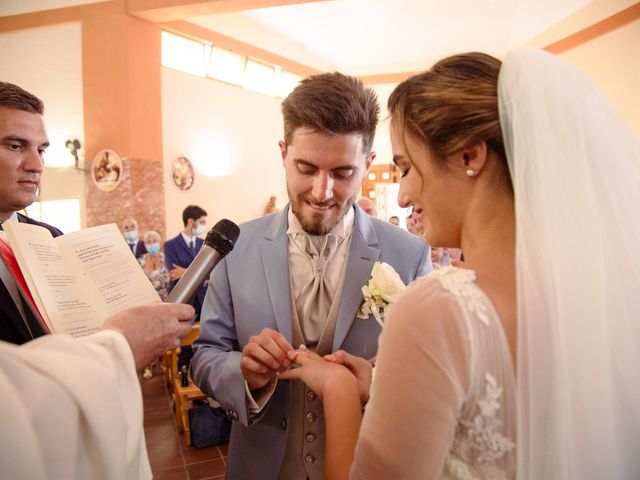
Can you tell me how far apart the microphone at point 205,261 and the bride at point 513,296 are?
56 centimetres

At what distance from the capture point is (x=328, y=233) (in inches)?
74.6

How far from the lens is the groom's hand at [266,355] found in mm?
1374

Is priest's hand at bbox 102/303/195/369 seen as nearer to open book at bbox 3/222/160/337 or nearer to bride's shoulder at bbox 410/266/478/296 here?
open book at bbox 3/222/160/337

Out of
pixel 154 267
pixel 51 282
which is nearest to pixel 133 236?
pixel 154 267

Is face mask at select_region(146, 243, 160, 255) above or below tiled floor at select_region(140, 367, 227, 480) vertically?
above

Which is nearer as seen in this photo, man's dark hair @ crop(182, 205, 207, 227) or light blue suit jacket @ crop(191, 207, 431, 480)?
light blue suit jacket @ crop(191, 207, 431, 480)

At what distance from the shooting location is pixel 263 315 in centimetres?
174

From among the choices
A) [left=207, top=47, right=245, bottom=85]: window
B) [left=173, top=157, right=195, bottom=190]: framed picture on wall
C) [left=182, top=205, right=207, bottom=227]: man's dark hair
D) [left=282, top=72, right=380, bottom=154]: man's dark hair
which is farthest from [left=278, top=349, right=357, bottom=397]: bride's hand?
[left=207, top=47, right=245, bottom=85]: window

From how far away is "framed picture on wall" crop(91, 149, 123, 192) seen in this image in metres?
7.37

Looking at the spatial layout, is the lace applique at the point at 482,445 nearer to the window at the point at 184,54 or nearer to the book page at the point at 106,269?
the book page at the point at 106,269

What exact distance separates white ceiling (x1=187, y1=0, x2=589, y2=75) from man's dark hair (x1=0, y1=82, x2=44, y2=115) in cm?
709

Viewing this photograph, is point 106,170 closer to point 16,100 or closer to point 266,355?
point 16,100

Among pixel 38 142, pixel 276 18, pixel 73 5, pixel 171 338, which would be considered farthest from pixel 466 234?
pixel 276 18

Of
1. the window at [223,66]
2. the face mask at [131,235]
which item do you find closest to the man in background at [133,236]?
the face mask at [131,235]
